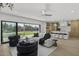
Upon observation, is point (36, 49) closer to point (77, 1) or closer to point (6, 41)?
point (6, 41)

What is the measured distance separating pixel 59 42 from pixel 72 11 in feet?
2.53

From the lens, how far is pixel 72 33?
2.60 meters

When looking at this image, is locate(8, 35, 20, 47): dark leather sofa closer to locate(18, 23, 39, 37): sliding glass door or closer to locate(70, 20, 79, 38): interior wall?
locate(18, 23, 39, 37): sliding glass door

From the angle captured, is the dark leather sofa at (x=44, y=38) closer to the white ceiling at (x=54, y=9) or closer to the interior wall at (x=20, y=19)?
the interior wall at (x=20, y=19)

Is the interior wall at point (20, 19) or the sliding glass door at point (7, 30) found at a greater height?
the interior wall at point (20, 19)

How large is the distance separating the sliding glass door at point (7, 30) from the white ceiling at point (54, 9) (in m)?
0.34

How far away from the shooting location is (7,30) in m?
2.46

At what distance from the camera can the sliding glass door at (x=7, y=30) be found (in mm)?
2408

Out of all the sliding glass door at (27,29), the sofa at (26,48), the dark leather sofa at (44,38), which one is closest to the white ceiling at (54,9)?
the sliding glass door at (27,29)

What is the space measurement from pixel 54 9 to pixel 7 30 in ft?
3.82

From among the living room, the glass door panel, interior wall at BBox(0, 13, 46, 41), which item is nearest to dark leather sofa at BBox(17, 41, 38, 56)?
the living room

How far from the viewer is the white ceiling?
2.40 metres

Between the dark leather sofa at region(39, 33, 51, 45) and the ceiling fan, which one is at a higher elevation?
the ceiling fan

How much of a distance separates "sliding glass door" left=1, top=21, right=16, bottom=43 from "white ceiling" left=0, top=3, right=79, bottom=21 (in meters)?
0.34
